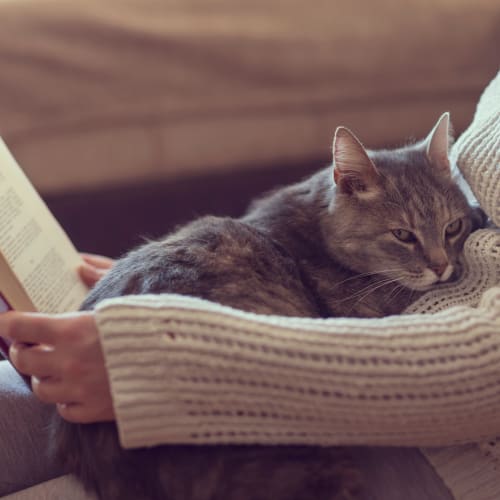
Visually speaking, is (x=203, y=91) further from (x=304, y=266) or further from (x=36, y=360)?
(x=36, y=360)

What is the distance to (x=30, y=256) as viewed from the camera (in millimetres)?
1168

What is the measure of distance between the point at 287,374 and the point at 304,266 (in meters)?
0.42

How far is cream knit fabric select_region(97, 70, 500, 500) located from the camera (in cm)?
78

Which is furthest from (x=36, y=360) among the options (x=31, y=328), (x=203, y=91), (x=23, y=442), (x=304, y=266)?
(x=203, y=91)

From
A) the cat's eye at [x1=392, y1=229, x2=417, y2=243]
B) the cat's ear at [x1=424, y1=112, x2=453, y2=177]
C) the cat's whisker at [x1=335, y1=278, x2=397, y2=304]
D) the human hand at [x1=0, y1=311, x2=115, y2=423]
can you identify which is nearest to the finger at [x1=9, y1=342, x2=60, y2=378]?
the human hand at [x1=0, y1=311, x2=115, y2=423]

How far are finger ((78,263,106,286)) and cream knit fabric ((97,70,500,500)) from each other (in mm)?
546

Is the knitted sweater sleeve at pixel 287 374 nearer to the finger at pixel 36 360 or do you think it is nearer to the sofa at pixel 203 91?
the finger at pixel 36 360

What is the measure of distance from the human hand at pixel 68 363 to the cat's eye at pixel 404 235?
599 mm

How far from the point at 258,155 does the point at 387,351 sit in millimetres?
1118

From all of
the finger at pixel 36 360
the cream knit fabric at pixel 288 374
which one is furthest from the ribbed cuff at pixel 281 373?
the finger at pixel 36 360

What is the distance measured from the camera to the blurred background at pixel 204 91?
5.32 feet

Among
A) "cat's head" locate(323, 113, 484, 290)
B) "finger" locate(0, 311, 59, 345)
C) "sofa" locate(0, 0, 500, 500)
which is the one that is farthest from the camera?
"sofa" locate(0, 0, 500, 500)

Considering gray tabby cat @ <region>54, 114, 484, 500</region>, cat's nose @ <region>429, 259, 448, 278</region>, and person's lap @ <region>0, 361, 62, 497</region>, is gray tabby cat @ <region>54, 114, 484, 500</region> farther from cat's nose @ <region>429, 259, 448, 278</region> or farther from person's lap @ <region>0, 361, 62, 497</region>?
person's lap @ <region>0, 361, 62, 497</region>

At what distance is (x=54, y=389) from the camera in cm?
87
